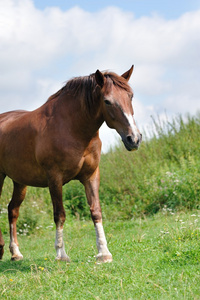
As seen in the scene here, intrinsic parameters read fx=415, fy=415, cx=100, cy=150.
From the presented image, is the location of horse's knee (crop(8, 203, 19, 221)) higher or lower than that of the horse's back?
lower

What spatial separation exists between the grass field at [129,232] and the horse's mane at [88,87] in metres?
1.85

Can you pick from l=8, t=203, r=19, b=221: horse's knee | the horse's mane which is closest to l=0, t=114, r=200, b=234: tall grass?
l=8, t=203, r=19, b=221: horse's knee

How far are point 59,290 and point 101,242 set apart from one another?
3.64 feet

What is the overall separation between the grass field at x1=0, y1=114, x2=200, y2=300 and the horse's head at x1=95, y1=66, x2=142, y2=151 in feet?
4.32

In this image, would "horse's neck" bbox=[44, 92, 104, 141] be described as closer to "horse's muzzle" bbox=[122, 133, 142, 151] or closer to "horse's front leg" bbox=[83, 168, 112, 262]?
"horse's front leg" bbox=[83, 168, 112, 262]

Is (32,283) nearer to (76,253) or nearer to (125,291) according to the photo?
(125,291)

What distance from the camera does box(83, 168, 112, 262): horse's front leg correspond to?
4.84m

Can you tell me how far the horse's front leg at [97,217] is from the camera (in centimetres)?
484

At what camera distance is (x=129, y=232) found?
23.4ft

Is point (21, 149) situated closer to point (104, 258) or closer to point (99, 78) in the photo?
point (99, 78)

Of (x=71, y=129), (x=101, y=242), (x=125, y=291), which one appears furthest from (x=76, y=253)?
(x=125, y=291)

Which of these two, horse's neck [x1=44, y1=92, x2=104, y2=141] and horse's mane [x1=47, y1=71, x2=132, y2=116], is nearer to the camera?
horse's mane [x1=47, y1=71, x2=132, y2=116]

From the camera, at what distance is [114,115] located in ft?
14.7

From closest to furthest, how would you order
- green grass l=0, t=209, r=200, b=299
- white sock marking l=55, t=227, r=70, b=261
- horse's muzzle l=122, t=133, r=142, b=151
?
green grass l=0, t=209, r=200, b=299 < horse's muzzle l=122, t=133, r=142, b=151 < white sock marking l=55, t=227, r=70, b=261
